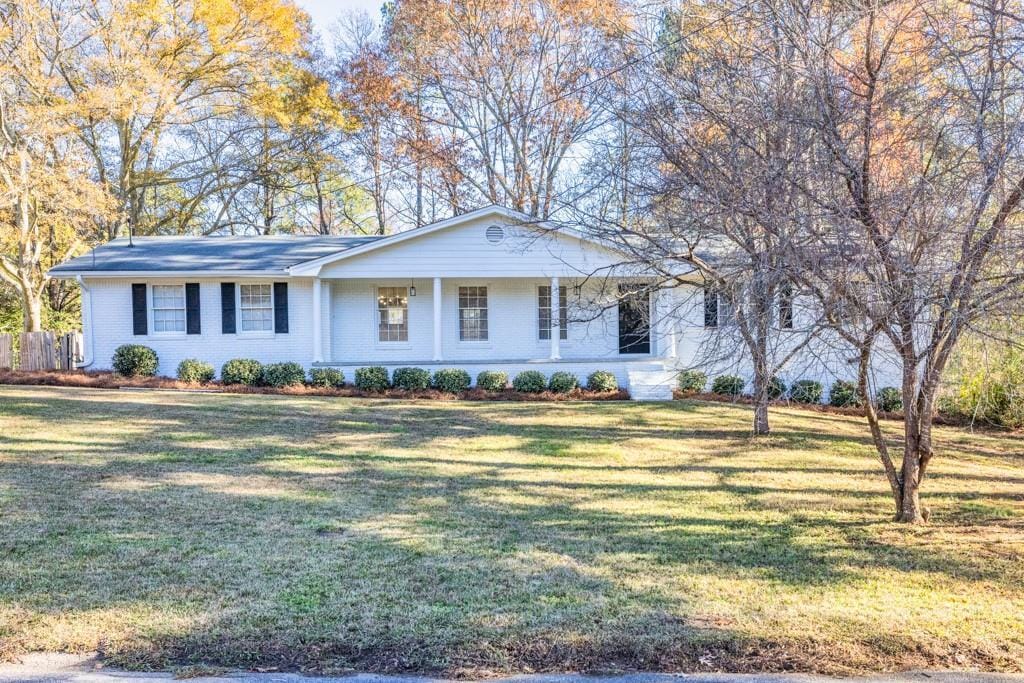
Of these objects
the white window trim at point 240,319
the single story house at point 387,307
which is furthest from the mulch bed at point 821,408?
the white window trim at point 240,319

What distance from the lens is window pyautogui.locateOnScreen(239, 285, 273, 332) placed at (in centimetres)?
1928

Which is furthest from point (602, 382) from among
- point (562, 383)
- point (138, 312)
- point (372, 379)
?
point (138, 312)

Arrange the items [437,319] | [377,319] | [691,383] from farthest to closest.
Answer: [377,319] < [437,319] < [691,383]

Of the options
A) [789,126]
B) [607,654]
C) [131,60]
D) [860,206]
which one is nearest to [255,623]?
[607,654]

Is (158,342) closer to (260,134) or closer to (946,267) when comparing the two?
(260,134)

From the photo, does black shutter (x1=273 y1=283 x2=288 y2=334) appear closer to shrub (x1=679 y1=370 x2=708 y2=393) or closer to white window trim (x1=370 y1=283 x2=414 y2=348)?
white window trim (x1=370 y1=283 x2=414 y2=348)

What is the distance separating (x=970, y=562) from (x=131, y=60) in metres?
26.0

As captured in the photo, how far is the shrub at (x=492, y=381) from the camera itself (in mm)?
17953

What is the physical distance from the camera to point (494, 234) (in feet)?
61.4

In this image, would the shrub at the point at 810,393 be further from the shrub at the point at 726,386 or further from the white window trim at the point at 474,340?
the white window trim at the point at 474,340

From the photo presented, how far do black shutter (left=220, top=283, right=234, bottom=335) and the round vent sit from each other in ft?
21.6

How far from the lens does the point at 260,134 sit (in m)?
30.5

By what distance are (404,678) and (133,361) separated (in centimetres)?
1671

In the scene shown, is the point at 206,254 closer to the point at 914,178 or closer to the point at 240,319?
the point at 240,319
